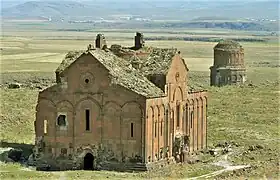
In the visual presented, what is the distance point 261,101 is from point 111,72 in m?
31.9

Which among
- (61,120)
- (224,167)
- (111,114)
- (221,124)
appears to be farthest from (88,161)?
(221,124)

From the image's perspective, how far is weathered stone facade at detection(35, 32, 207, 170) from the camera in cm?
4003

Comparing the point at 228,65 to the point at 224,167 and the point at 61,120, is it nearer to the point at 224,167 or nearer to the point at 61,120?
the point at 224,167

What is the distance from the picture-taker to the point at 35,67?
11144 cm

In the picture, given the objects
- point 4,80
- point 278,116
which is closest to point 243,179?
point 278,116

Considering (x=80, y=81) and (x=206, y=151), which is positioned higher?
(x=80, y=81)

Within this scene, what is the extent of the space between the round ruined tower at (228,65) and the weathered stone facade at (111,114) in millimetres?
40270

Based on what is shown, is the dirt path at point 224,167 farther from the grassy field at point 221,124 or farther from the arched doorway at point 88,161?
the arched doorway at point 88,161

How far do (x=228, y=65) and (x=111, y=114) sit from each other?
4466cm

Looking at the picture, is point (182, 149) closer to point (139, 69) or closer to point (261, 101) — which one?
point (139, 69)

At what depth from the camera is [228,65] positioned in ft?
275

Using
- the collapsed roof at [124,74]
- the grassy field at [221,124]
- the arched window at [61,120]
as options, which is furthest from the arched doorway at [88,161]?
the collapsed roof at [124,74]

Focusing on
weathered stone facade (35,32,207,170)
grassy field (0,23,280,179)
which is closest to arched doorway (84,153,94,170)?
weathered stone facade (35,32,207,170)

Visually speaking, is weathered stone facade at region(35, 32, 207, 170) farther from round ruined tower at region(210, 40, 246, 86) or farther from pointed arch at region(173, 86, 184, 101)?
round ruined tower at region(210, 40, 246, 86)
